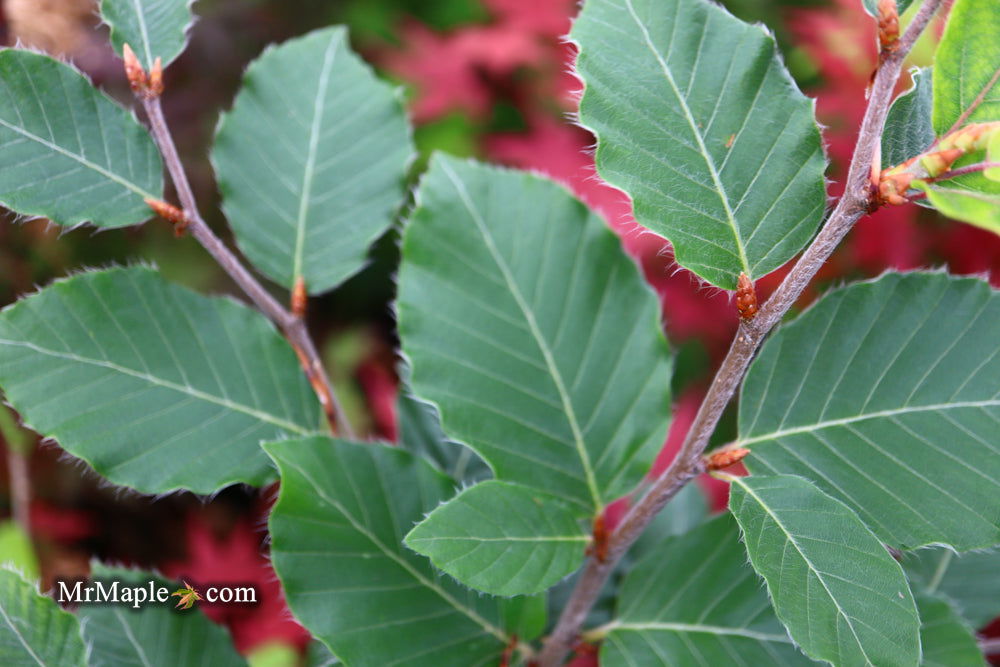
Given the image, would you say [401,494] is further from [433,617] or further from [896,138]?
[896,138]

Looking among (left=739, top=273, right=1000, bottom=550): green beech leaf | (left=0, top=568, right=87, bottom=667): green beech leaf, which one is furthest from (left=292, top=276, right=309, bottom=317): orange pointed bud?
(left=739, top=273, right=1000, bottom=550): green beech leaf

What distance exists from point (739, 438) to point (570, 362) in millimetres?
167

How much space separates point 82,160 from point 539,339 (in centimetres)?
41

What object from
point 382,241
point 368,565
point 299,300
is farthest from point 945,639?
point 382,241

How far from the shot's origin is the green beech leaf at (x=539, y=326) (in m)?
0.71

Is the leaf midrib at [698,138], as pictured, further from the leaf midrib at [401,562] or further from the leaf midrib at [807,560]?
the leaf midrib at [401,562]

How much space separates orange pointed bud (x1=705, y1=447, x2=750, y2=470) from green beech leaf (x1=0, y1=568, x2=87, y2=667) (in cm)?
50

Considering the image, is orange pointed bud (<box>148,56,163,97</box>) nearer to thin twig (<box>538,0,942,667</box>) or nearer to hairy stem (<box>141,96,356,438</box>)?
hairy stem (<box>141,96,356,438</box>)

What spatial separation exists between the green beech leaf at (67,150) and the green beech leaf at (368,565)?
256mm

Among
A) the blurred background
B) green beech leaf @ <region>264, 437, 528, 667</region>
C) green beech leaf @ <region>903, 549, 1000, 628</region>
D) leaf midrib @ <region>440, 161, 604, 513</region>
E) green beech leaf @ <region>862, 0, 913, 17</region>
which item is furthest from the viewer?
the blurred background

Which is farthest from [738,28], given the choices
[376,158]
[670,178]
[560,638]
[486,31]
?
[486,31]

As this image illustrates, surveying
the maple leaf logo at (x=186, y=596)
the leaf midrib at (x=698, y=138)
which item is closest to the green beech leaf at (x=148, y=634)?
the maple leaf logo at (x=186, y=596)

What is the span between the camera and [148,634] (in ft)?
2.47

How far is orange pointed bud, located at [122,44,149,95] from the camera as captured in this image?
659 mm
